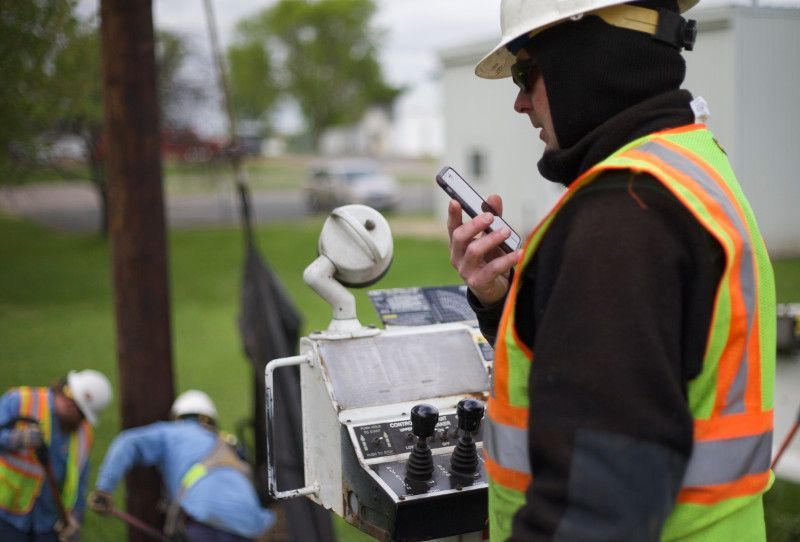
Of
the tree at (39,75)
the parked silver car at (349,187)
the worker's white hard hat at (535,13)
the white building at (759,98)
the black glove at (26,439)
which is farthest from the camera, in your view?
the parked silver car at (349,187)

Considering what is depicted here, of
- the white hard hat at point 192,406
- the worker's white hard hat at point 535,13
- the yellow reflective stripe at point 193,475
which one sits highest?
the worker's white hard hat at point 535,13

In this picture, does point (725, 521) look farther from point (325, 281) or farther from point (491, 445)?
point (325, 281)

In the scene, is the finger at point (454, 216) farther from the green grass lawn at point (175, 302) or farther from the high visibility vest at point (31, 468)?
the green grass lawn at point (175, 302)

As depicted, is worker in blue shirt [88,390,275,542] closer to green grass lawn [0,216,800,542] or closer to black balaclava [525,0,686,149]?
green grass lawn [0,216,800,542]

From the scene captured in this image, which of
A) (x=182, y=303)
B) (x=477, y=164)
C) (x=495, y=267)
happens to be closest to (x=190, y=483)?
(x=495, y=267)

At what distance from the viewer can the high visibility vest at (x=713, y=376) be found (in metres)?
1.37

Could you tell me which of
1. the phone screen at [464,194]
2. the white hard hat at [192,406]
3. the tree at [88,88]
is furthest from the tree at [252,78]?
the phone screen at [464,194]

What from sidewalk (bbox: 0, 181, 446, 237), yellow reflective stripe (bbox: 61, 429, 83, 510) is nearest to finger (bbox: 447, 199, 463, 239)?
yellow reflective stripe (bbox: 61, 429, 83, 510)

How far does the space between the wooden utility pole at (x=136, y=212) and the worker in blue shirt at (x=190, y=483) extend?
22 centimetres

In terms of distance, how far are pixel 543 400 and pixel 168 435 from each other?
15.1ft

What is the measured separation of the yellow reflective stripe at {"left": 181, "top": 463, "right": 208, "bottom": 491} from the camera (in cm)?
548

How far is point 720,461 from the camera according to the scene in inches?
55.5

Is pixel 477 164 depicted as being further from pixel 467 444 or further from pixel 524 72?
pixel 524 72

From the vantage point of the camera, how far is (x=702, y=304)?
4.40 ft
